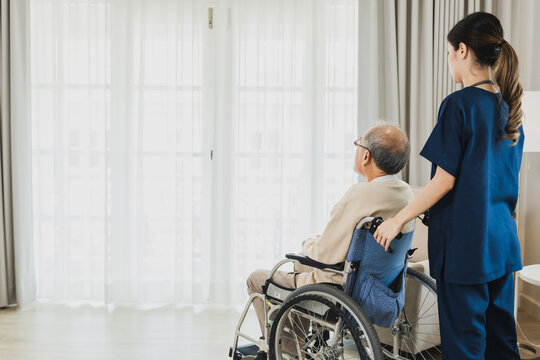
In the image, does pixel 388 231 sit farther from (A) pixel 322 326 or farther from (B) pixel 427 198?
(A) pixel 322 326

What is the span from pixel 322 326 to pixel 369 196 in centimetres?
51

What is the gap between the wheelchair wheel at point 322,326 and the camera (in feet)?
5.31

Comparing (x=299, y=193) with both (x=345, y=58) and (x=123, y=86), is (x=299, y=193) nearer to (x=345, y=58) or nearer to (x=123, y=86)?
(x=345, y=58)

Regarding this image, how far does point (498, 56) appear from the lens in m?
1.48

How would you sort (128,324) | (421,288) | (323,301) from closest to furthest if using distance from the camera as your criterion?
(323,301) < (421,288) < (128,324)

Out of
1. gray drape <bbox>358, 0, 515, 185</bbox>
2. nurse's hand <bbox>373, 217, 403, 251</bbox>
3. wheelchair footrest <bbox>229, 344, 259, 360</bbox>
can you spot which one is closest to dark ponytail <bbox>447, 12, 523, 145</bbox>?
nurse's hand <bbox>373, 217, 403, 251</bbox>

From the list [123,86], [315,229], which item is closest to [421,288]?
[315,229]

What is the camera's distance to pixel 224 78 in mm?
3277

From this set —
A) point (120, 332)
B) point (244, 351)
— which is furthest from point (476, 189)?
point (120, 332)

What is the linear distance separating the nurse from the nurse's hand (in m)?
0.03

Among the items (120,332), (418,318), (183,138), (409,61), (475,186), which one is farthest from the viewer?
(183,138)

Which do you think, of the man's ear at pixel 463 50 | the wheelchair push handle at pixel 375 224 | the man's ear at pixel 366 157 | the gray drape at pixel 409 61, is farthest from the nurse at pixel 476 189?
the gray drape at pixel 409 61

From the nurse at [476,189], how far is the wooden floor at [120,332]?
1.39m

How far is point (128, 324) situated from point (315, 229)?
1313 millimetres
